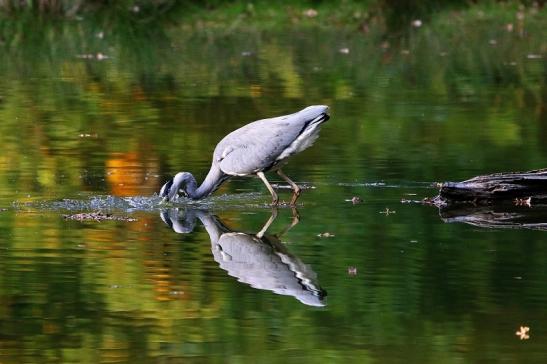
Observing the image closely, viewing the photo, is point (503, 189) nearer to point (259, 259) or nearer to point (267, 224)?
point (267, 224)

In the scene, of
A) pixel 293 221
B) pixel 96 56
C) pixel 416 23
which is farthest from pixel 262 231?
pixel 416 23

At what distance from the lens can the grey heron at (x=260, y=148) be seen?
1201cm

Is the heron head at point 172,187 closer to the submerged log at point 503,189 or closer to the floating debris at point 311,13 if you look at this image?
the submerged log at point 503,189

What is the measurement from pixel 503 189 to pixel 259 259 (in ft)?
8.78

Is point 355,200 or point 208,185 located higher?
point 208,185

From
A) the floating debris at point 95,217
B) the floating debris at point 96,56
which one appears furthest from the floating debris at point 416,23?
the floating debris at point 95,217

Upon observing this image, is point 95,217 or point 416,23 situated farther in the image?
point 416,23

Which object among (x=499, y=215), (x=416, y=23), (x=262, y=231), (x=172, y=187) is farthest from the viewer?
(x=416, y=23)

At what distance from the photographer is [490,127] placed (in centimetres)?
1673

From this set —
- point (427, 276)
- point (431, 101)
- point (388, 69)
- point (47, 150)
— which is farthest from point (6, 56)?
point (427, 276)

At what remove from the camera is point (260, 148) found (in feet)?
39.4

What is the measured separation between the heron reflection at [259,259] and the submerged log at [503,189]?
4.43 feet

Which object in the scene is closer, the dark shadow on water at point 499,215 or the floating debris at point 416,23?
the dark shadow on water at point 499,215

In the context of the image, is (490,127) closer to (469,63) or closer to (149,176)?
(149,176)
